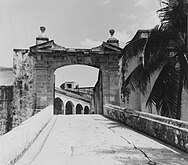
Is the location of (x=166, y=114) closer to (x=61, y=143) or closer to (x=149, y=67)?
(x=149, y=67)

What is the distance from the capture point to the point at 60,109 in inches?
1230

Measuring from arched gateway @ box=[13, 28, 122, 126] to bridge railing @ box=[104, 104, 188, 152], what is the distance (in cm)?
542

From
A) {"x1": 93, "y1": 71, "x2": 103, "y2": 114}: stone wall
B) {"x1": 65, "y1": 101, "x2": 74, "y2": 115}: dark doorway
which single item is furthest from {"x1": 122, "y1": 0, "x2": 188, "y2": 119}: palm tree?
{"x1": 65, "y1": 101, "x2": 74, "y2": 115}: dark doorway

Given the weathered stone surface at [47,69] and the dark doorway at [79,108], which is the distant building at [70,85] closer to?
the dark doorway at [79,108]

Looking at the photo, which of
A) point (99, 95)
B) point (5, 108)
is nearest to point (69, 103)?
point (99, 95)

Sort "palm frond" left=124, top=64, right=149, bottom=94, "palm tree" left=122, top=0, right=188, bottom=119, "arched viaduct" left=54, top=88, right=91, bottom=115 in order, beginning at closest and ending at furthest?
"palm tree" left=122, top=0, right=188, bottom=119
"palm frond" left=124, top=64, right=149, bottom=94
"arched viaduct" left=54, top=88, right=91, bottom=115

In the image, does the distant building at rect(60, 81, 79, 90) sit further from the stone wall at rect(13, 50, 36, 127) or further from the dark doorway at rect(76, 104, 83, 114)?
the stone wall at rect(13, 50, 36, 127)

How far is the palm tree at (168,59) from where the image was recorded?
761cm

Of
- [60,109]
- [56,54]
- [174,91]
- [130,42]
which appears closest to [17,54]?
[56,54]

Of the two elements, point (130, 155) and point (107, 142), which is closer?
point (130, 155)

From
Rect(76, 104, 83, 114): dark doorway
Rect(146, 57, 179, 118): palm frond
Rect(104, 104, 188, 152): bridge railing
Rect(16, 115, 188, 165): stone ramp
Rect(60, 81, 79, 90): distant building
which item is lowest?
Rect(76, 104, 83, 114): dark doorway

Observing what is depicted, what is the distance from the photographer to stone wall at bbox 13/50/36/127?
15.3 meters

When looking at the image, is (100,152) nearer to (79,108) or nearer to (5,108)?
(5,108)

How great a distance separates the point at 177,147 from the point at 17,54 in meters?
12.9
